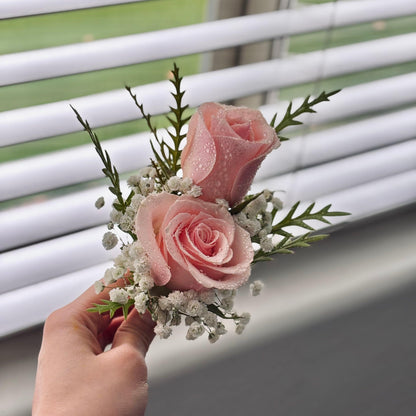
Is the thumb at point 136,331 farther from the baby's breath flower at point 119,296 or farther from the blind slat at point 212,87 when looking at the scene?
the blind slat at point 212,87

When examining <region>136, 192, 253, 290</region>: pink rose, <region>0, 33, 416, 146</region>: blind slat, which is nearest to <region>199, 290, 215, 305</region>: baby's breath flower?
<region>136, 192, 253, 290</region>: pink rose

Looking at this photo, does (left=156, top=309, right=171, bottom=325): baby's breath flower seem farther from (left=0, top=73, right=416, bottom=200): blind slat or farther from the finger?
(left=0, top=73, right=416, bottom=200): blind slat

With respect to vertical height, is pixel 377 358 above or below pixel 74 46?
below

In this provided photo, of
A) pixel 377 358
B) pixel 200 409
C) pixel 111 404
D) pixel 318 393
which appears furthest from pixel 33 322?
pixel 377 358

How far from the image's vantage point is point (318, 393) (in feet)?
3.71

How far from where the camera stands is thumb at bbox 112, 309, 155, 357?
66cm

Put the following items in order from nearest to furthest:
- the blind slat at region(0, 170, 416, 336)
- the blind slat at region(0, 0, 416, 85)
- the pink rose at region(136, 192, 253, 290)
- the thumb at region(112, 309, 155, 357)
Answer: the pink rose at region(136, 192, 253, 290) → the thumb at region(112, 309, 155, 357) → the blind slat at region(0, 0, 416, 85) → the blind slat at region(0, 170, 416, 336)

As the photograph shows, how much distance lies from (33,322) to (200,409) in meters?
0.30

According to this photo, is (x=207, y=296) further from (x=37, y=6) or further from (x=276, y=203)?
(x=37, y=6)

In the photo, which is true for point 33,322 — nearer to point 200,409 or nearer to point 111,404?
point 200,409

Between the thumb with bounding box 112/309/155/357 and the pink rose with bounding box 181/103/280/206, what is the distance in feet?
0.53

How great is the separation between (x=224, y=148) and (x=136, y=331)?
0.23 m

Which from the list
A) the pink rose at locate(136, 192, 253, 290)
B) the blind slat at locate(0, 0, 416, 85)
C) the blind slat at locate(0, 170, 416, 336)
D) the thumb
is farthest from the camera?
the blind slat at locate(0, 170, 416, 336)

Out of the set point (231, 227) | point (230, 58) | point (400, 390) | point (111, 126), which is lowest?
point (400, 390)
